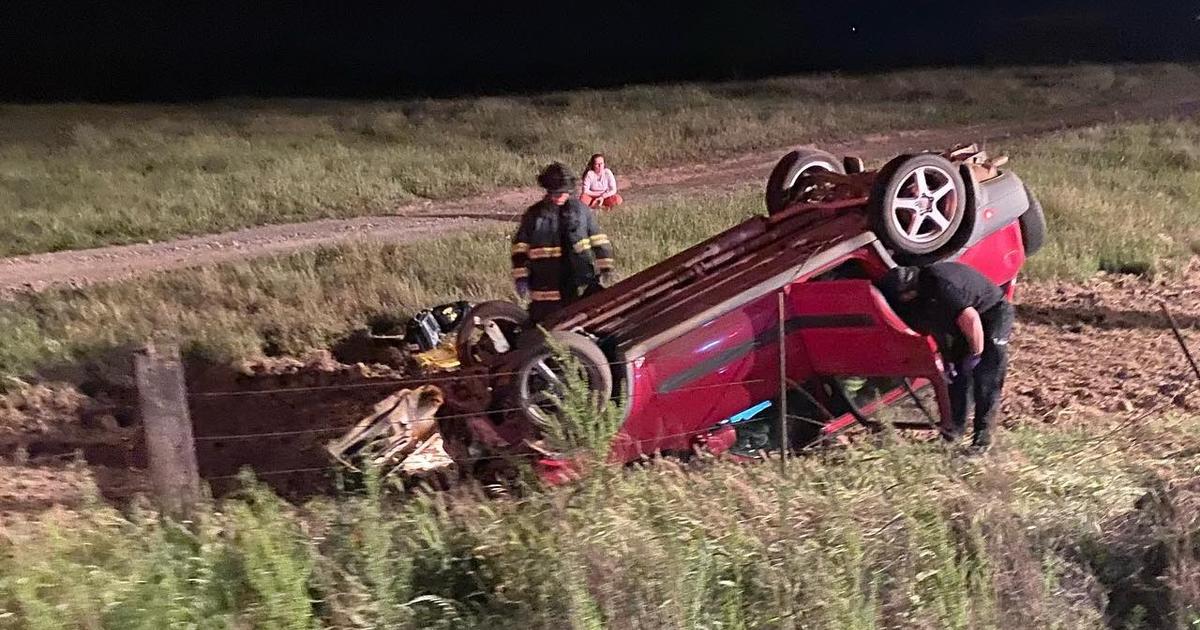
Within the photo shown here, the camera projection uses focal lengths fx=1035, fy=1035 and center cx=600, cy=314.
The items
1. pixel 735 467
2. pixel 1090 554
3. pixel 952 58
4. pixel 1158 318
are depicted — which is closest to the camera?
pixel 1090 554

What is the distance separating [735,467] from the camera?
197 inches

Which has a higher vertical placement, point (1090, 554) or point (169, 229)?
point (169, 229)

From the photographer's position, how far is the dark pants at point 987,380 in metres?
5.48

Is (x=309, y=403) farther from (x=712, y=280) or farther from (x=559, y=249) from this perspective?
(x=712, y=280)

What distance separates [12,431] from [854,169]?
6143mm

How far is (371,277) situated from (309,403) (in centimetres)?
297

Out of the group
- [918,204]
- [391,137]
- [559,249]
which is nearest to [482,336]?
[559,249]

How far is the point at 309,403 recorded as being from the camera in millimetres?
7730

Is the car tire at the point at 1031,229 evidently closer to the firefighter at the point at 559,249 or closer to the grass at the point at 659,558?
the grass at the point at 659,558

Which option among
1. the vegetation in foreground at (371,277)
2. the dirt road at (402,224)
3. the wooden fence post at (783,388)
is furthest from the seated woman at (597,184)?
the wooden fence post at (783,388)

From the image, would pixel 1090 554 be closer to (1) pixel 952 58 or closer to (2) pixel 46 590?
(2) pixel 46 590

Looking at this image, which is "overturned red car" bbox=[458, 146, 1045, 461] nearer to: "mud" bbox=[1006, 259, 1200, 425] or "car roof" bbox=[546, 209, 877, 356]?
"car roof" bbox=[546, 209, 877, 356]

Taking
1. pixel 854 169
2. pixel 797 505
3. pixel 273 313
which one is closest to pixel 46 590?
pixel 797 505

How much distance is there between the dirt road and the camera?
11.5 m
